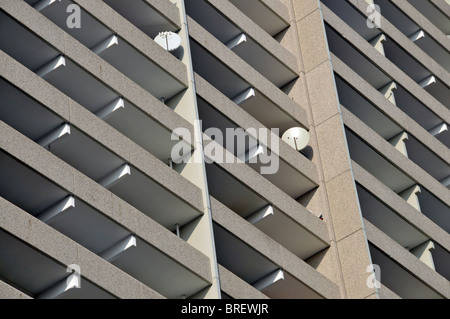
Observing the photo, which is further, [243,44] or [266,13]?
[266,13]

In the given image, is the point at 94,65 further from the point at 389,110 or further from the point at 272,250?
the point at 389,110

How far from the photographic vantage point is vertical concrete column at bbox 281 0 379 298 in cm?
4306

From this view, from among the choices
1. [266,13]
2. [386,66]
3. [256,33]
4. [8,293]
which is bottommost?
[8,293]

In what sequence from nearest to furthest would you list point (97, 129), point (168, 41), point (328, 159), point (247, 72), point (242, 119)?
point (97, 129) < point (168, 41) < point (242, 119) < point (328, 159) < point (247, 72)

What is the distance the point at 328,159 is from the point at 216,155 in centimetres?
591

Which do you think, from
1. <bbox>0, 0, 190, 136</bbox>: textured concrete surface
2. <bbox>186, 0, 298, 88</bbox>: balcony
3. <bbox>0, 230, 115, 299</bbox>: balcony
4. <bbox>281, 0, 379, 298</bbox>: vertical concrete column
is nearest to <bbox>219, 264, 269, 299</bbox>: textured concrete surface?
<bbox>0, 230, 115, 299</bbox>: balcony

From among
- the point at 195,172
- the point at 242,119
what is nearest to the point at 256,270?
the point at 195,172

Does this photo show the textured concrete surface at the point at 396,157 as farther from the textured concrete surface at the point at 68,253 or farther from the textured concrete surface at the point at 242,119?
the textured concrete surface at the point at 68,253

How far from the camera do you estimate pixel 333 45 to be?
2039 inches

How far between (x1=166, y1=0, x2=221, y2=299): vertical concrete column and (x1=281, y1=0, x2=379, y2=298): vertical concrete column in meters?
6.02

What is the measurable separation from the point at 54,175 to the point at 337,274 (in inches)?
463

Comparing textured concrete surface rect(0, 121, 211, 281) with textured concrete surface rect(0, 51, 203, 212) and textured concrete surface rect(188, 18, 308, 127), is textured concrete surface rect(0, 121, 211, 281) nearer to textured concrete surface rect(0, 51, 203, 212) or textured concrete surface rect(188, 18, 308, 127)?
textured concrete surface rect(0, 51, 203, 212)

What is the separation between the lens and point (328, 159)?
151ft
